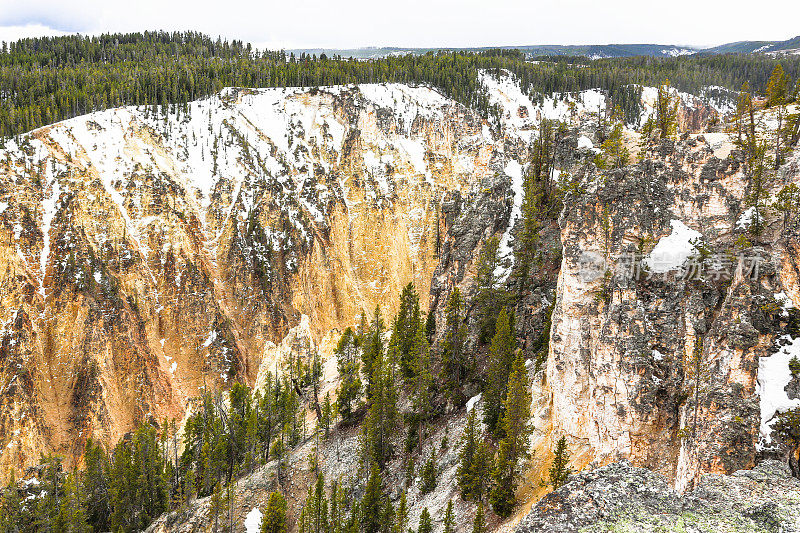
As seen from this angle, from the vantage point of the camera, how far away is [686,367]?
24656 mm

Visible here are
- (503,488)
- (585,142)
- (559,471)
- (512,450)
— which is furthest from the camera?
(585,142)

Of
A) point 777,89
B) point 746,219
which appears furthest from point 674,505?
point 777,89

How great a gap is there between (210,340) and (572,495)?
7050cm

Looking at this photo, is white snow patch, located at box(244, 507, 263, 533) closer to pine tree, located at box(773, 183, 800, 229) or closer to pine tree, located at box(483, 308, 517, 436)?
pine tree, located at box(483, 308, 517, 436)

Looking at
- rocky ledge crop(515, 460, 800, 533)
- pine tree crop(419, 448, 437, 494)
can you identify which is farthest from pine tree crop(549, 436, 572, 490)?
pine tree crop(419, 448, 437, 494)

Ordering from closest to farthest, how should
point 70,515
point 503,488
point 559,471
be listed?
point 559,471
point 503,488
point 70,515

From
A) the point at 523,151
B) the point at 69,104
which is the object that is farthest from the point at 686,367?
the point at 69,104

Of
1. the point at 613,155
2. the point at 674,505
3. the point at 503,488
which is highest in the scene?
Result: the point at 613,155

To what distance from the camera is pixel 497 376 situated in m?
39.0

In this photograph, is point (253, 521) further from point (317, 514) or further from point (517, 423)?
point (517, 423)

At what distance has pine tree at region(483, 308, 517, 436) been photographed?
127 feet

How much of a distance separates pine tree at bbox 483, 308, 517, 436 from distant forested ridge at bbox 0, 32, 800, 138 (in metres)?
86.0

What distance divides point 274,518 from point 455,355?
2169 cm

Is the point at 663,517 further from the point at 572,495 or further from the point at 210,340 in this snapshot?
the point at 210,340
